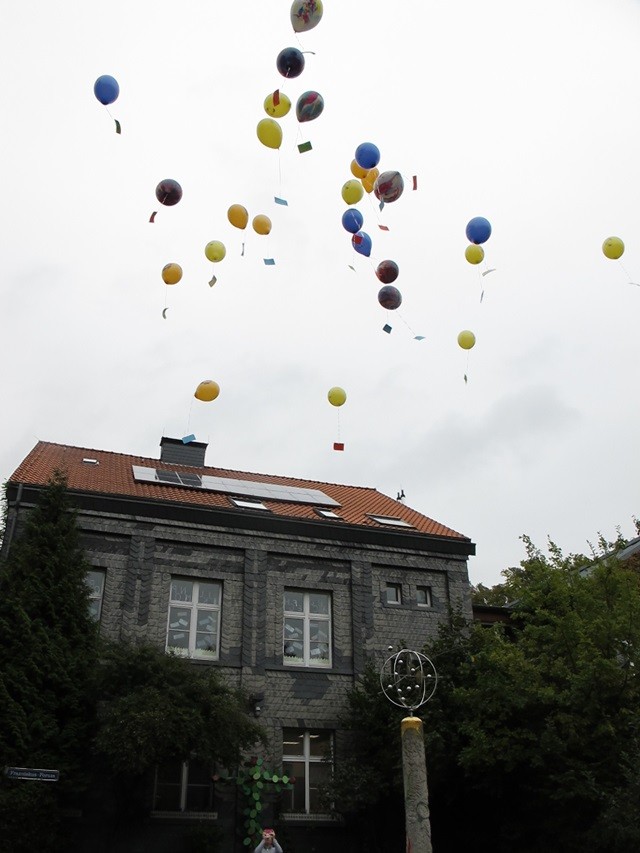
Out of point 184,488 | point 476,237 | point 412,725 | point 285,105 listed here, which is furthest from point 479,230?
point 184,488

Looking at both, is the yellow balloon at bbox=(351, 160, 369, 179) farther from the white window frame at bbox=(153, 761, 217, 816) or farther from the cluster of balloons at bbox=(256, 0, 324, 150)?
the white window frame at bbox=(153, 761, 217, 816)

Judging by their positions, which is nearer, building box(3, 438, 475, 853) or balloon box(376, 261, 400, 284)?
balloon box(376, 261, 400, 284)

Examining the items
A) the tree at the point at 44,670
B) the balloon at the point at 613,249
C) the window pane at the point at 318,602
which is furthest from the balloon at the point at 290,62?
the window pane at the point at 318,602

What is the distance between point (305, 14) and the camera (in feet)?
43.3

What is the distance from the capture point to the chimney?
29.5 m

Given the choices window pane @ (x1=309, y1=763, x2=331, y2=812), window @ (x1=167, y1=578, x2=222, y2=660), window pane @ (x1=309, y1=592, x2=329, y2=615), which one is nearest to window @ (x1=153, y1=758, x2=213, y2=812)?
window pane @ (x1=309, y1=763, x2=331, y2=812)

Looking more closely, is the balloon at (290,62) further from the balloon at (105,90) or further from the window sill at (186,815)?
the window sill at (186,815)

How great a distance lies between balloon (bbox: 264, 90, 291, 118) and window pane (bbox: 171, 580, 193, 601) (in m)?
12.9

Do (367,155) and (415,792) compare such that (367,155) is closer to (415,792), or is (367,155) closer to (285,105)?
(285,105)

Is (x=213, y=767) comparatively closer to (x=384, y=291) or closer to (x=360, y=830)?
(x=360, y=830)

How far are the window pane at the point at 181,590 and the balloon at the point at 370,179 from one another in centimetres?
1179

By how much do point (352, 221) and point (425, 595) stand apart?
13159 mm

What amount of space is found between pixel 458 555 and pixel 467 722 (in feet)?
24.2

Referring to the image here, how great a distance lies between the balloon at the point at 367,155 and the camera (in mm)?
15562
